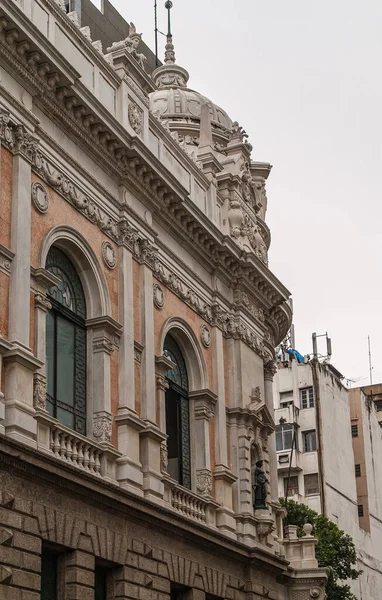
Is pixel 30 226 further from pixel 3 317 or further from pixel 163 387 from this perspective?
pixel 163 387

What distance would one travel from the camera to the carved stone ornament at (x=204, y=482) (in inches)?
1100

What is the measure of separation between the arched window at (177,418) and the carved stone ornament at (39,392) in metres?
7.04

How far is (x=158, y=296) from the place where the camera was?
27312 mm

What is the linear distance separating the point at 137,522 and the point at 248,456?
292 inches

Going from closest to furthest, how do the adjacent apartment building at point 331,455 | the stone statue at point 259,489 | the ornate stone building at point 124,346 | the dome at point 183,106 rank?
the ornate stone building at point 124,346 < the stone statue at point 259,489 < the dome at point 183,106 < the adjacent apartment building at point 331,455

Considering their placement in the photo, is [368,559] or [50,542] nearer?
[50,542]

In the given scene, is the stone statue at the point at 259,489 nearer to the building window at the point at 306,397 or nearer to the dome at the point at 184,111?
the dome at the point at 184,111

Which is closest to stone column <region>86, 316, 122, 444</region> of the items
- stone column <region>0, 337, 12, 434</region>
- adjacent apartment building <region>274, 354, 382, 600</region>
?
stone column <region>0, 337, 12, 434</region>

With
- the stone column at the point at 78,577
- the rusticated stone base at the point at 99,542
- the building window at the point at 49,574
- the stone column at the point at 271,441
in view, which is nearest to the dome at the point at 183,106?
the stone column at the point at 271,441

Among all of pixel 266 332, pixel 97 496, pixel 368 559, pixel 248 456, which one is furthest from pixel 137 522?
pixel 368 559

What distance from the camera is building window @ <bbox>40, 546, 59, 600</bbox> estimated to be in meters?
20.8

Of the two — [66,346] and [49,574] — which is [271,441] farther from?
[49,574]

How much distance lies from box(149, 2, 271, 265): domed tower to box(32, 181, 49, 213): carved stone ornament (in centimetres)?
798

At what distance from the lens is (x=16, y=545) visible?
19.2m
